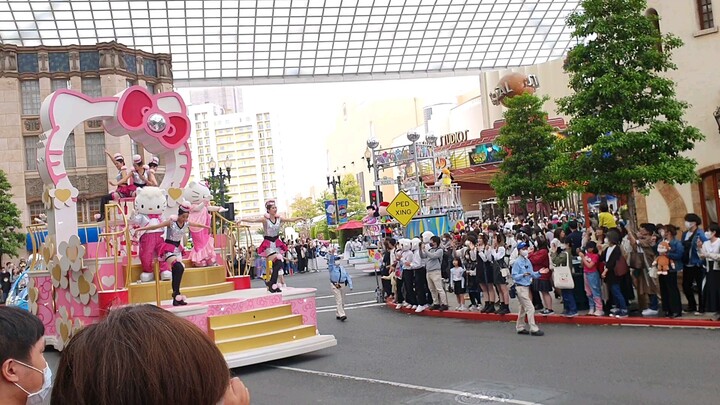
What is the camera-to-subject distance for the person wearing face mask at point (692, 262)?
39.2ft

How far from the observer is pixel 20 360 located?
2.30 m

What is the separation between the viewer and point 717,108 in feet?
51.2

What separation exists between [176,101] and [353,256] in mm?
22024

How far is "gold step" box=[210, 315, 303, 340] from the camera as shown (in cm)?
1134

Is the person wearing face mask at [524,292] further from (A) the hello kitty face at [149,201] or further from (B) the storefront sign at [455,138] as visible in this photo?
(B) the storefront sign at [455,138]

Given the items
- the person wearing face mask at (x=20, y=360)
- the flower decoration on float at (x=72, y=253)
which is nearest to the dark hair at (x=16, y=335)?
the person wearing face mask at (x=20, y=360)

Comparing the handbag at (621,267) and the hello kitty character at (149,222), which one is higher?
the hello kitty character at (149,222)

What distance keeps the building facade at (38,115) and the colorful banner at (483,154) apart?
823 inches

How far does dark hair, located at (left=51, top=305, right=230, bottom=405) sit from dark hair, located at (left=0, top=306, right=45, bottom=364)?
89 cm

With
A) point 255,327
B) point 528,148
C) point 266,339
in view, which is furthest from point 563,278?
point 528,148

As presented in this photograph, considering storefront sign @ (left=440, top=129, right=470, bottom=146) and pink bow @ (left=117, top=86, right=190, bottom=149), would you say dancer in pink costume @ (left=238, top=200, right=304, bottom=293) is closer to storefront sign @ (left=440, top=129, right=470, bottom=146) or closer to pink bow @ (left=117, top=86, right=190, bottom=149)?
pink bow @ (left=117, top=86, right=190, bottom=149)

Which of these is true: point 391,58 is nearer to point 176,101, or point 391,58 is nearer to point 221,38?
point 221,38

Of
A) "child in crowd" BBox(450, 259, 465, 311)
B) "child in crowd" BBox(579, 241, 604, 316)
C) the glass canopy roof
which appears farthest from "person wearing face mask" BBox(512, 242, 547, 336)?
the glass canopy roof

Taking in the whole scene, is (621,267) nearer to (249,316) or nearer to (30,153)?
(249,316)
